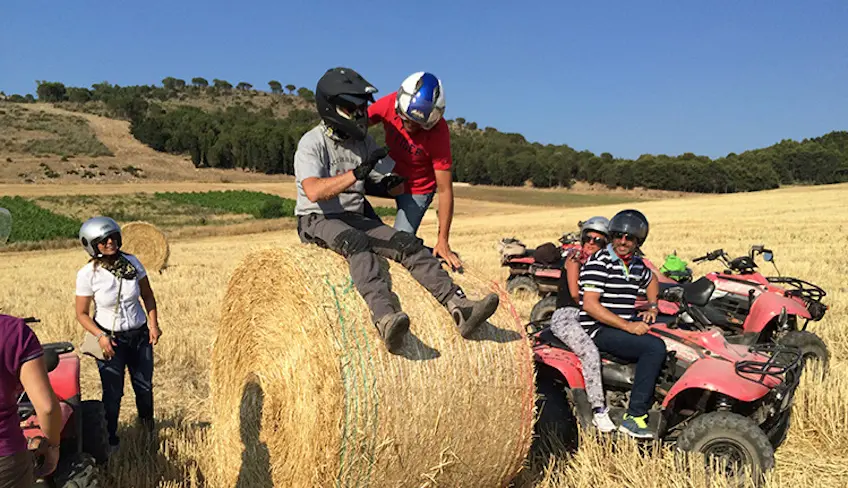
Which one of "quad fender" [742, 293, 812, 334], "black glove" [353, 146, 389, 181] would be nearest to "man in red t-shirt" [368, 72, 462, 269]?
"black glove" [353, 146, 389, 181]

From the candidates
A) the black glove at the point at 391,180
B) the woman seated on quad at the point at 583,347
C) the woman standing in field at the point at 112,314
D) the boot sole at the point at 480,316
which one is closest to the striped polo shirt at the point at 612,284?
the woman seated on quad at the point at 583,347

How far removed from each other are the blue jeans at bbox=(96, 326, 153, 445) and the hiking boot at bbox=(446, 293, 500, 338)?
279 centimetres

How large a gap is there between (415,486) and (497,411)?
0.63 metres

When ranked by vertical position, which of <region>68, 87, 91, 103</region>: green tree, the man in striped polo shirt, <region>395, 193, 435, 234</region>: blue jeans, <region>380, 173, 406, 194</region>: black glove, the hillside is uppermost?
<region>68, 87, 91, 103</region>: green tree

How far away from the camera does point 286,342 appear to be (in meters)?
3.76

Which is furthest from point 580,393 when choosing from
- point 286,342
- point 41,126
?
point 41,126

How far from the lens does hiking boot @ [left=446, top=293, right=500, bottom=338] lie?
11.1ft

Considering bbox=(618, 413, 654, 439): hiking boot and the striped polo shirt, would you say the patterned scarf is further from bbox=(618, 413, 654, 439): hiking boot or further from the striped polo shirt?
bbox=(618, 413, 654, 439): hiking boot

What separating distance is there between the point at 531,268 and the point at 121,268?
22.2 ft

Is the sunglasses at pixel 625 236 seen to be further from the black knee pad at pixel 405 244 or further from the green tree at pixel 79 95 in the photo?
the green tree at pixel 79 95

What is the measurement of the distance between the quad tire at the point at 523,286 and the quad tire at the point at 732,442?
6859 millimetres

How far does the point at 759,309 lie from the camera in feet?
21.0

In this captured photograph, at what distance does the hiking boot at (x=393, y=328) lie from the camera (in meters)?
3.14

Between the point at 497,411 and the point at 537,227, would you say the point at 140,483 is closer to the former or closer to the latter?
the point at 497,411
